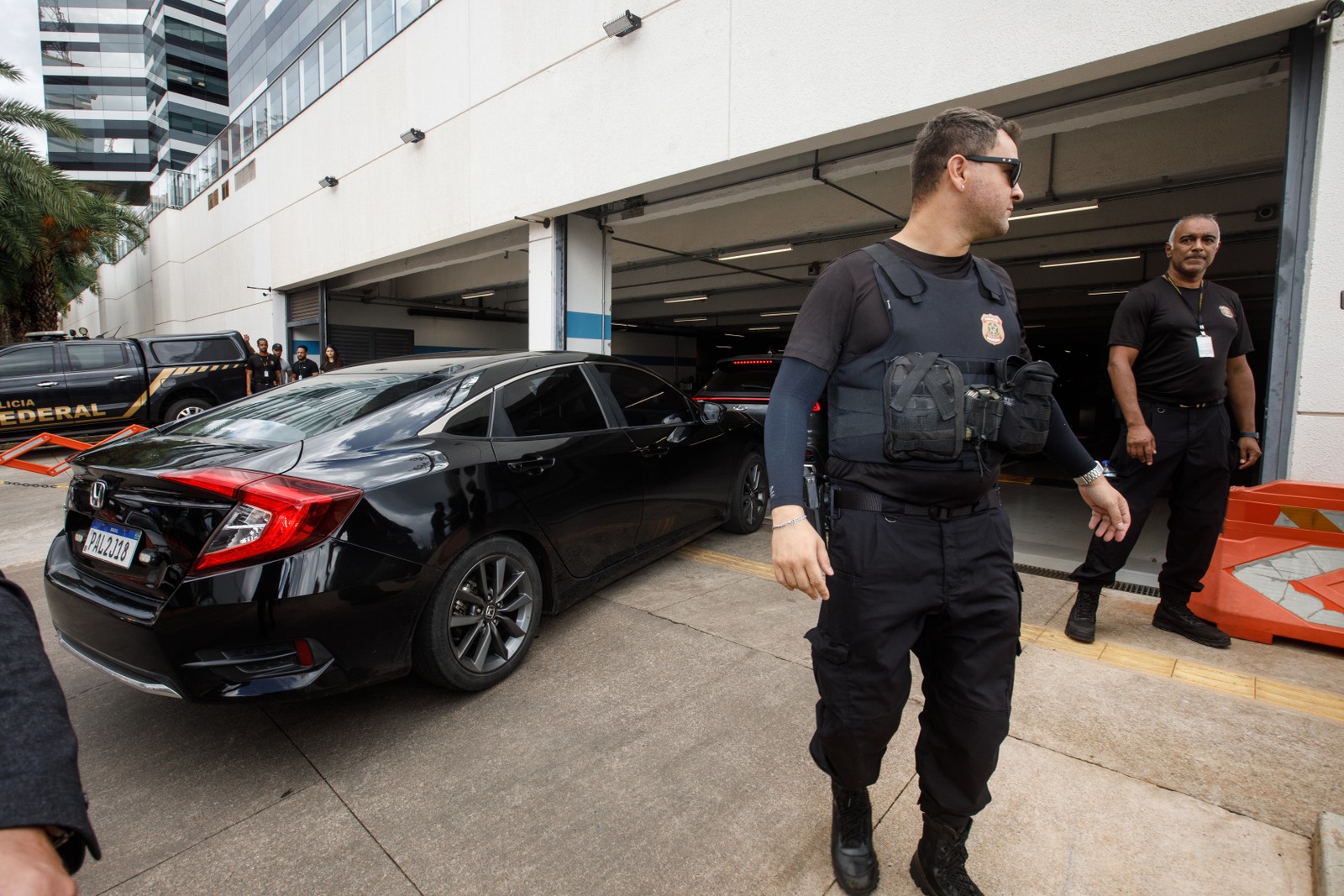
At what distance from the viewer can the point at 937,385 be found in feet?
4.81

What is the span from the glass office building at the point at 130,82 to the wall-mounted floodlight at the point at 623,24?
59555 millimetres

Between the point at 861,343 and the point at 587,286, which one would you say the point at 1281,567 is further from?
the point at 587,286

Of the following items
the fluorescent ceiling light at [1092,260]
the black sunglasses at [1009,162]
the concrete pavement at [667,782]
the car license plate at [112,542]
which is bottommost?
the concrete pavement at [667,782]

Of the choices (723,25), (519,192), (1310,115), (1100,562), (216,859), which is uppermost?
(723,25)

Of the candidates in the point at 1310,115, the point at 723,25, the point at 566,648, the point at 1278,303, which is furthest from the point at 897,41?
the point at 566,648

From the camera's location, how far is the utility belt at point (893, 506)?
59.7 inches

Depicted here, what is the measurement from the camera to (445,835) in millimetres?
1866

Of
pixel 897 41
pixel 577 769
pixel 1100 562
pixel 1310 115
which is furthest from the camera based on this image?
pixel 897 41

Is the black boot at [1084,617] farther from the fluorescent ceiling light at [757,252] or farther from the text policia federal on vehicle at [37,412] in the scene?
the text policia federal on vehicle at [37,412]

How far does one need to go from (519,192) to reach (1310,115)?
689 cm

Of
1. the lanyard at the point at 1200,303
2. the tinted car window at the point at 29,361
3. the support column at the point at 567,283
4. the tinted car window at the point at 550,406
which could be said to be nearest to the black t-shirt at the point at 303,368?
the tinted car window at the point at 29,361

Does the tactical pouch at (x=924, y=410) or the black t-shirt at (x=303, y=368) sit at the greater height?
the black t-shirt at (x=303, y=368)

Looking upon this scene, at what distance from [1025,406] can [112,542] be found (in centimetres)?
283

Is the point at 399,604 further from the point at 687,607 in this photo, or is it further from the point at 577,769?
the point at 687,607
